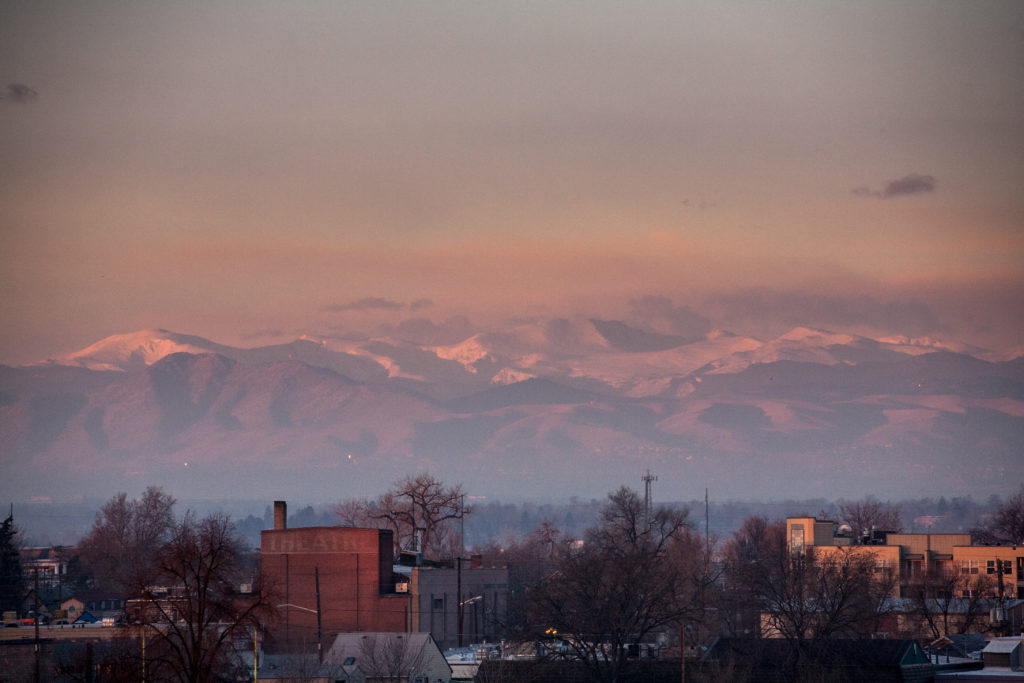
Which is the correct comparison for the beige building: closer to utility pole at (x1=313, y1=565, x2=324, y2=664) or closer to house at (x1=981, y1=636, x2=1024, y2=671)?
house at (x1=981, y1=636, x2=1024, y2=671)

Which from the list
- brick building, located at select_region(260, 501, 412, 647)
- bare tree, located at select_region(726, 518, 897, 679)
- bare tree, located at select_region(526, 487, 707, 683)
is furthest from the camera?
brick building, located at select_region(260, 501, 412, 647)

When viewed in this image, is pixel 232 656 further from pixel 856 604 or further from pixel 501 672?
pixel 856 604

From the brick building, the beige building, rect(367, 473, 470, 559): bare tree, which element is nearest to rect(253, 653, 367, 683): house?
the brick building

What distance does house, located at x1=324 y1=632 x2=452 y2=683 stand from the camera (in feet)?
253

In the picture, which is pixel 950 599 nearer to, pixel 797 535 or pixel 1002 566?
pixel 1002 566

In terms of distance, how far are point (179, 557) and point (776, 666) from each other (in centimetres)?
3324

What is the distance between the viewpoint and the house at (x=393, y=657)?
77.1 m

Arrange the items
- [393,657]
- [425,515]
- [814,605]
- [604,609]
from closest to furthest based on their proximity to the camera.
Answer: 1. [604,609]
2. [393,657]
3. [814,605]
4. [425,515]

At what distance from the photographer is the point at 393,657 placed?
78.1 meters

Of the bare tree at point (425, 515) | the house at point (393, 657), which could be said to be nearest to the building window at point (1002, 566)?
the bare tree at point (425, 515)

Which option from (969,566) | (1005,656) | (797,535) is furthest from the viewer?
(797,535)

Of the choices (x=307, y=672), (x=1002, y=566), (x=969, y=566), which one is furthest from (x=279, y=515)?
(x=1002, y=566)

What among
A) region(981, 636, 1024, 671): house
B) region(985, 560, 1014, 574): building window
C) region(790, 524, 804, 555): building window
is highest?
region(790, 524, 804, 555): building window

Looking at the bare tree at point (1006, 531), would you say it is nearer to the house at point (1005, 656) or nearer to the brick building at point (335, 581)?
the brick building at point (335, 581)
